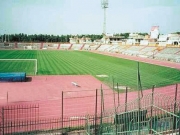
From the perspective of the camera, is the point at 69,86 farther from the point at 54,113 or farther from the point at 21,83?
the point at 54,113

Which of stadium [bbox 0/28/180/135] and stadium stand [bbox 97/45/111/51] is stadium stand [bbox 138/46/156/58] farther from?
stadium [bbox 0/28/180/135]

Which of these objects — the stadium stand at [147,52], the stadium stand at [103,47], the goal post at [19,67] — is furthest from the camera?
the stadium stand at [103,47]

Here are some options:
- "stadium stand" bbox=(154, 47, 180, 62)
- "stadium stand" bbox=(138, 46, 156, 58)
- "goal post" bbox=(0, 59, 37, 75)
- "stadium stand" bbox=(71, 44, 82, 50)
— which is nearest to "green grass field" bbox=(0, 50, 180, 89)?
"goal post" bbox=(0, 59, 37, 75)

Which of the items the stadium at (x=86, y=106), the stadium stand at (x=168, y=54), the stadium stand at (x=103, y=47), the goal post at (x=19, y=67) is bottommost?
the stadium at (x=86, y=106)

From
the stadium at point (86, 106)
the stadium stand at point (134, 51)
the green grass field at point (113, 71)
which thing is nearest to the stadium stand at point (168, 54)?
the stadium stand at point (134, 51)

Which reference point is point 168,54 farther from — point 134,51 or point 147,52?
point 134,51

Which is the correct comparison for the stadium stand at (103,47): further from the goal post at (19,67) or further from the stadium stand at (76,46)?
the goal post at (19,67)

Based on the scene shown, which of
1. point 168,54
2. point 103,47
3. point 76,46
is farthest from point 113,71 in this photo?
point 76,46

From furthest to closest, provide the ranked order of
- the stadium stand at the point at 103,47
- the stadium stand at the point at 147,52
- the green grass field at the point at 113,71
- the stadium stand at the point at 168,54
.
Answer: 1. the stadium stand at the point at 103,47
2. the stadium stand at the point at 147,52
3. the stadium stand at the point at 168,54
4. the green grass field at the point at 113,71

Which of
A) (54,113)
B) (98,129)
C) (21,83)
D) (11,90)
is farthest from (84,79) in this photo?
(98,129)

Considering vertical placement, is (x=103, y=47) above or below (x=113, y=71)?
above

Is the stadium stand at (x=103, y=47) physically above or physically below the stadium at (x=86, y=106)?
above

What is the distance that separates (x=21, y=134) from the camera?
41.2 feet

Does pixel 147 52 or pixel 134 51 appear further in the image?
pixel 134 51
